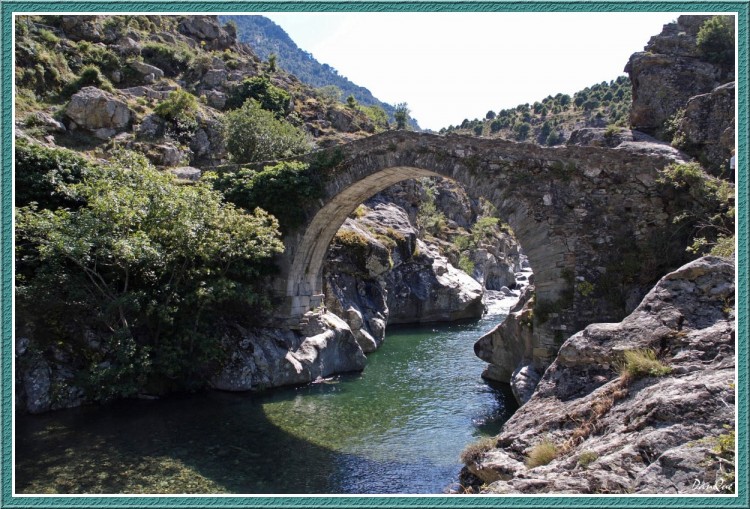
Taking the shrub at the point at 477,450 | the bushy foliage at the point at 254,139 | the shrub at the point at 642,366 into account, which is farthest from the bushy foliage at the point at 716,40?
the bushy foliage at the point at 254,139

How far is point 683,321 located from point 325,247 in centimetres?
1346

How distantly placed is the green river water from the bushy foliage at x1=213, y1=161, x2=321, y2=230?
17.6ft

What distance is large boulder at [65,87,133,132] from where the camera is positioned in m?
29.6

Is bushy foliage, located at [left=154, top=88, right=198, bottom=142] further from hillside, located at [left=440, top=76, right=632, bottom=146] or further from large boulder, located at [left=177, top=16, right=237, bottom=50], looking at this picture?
hillside, located at [left=440, top=76, right=632, bottom=146]

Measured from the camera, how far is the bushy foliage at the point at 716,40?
17453mm

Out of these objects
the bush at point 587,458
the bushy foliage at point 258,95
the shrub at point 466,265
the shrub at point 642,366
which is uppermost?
the bushy foliage at point 258,95

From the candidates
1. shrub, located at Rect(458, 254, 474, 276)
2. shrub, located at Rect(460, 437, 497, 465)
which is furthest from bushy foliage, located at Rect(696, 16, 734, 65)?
shrub, located at Rect(458, 254, 474, 276)

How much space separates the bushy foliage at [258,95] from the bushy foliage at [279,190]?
91.0 feet

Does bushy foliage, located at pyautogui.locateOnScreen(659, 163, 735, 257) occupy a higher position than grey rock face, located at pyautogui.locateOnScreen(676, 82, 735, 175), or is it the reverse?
grey rock face, located at pyautogui.locateOnScreen(676, 82, 735, 175)

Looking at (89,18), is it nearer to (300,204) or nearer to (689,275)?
(300,204)

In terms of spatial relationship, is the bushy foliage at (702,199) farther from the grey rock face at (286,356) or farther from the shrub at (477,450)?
the grey rock face at (286,356)

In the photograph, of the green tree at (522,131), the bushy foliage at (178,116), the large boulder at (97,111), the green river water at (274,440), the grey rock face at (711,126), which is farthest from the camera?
the green tree at (522,131)

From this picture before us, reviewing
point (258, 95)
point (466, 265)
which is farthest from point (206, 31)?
point (466, 265)

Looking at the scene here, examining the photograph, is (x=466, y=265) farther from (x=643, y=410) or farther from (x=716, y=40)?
(x=643, y=410)
